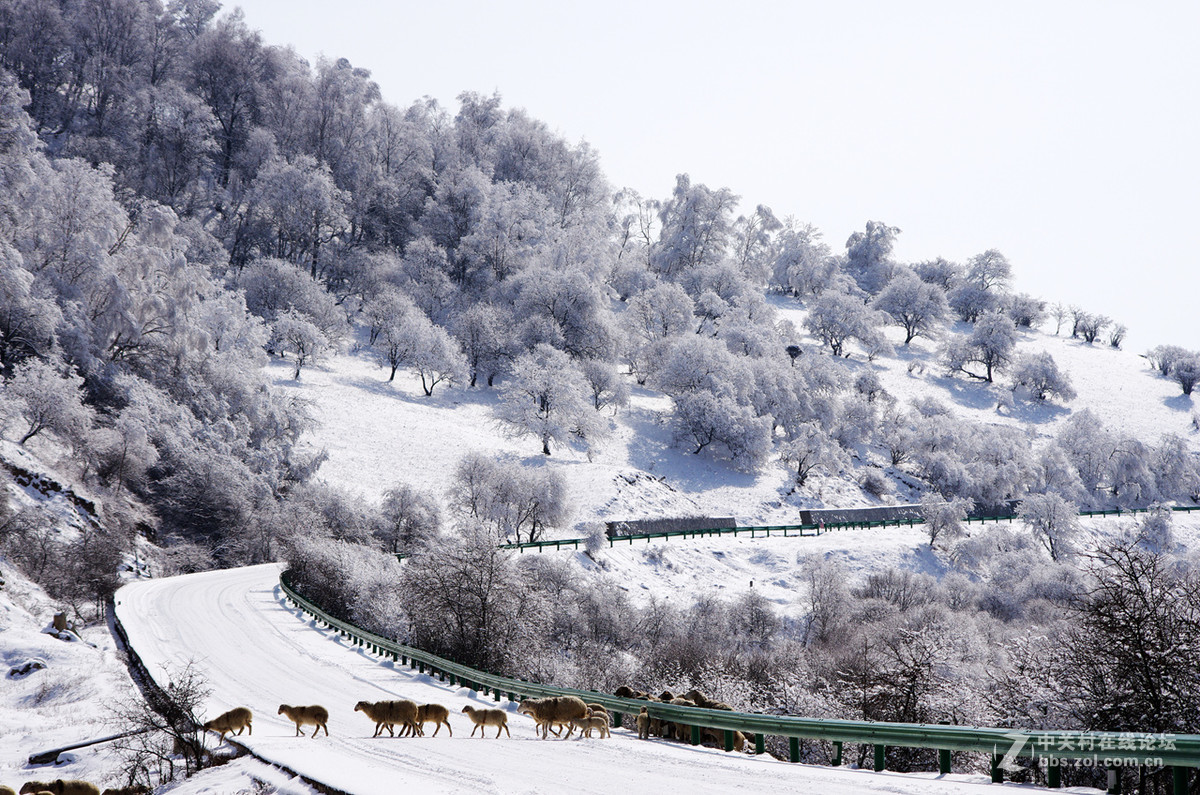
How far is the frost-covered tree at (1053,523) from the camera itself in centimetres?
5738

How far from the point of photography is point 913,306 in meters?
116

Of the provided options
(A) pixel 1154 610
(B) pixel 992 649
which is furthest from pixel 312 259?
(A) pixel 1154 610

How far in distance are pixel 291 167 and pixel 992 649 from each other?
269ft

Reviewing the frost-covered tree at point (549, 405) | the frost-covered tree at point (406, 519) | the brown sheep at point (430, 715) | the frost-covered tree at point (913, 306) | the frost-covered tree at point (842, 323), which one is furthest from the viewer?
the frost-covered tree at point (913, 306)

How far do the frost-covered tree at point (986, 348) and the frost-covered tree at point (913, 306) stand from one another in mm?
10497

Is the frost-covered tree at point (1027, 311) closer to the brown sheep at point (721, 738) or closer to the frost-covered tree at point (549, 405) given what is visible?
the frost-covered tree at point (549, 405)

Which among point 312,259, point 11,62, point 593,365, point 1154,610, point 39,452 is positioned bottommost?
point 39,452

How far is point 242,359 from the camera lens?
5641 centimetres

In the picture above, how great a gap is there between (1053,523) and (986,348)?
52.7 m

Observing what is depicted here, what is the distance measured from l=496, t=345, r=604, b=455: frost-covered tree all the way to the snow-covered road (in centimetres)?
3659

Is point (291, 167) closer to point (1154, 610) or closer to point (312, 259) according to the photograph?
point (312, 259)

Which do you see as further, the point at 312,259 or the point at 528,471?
the point at 312,259

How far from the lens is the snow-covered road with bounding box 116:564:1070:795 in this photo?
9812mm

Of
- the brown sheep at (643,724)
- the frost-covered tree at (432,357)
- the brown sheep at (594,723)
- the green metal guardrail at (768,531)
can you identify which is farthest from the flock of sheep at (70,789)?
the frost-covered tree at (432,357)
